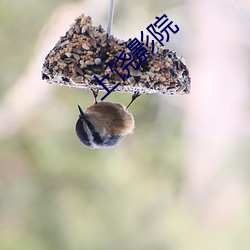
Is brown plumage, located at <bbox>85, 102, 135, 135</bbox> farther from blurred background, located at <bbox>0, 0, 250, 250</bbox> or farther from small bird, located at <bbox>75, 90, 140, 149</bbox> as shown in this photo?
blurred background, located at <bbox>0, 0, 250, 250</bbox>

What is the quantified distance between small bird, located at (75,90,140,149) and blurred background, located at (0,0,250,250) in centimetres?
162

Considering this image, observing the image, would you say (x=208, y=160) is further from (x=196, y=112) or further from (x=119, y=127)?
(x=119, y=127)

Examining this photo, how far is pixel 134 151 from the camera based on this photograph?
3.42m

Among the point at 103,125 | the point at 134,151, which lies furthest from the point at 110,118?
the point at 134,151

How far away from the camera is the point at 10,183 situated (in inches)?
132

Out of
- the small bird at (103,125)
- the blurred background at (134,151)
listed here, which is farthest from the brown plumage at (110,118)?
the blurred background at (134,151)

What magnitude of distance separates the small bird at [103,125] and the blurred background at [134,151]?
1622mm

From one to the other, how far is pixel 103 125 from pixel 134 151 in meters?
2.07

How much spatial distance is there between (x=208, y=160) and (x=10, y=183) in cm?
129

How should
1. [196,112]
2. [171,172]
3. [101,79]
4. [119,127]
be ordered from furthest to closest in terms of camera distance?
1. [171,172]
2. [196,112]
3. [119,127]
4. [101,79]

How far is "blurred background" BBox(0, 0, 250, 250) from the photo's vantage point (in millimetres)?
3053

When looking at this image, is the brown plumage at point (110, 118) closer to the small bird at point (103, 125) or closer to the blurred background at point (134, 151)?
the small bird at point (103, 125)

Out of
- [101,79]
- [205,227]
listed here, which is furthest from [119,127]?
[205,227]

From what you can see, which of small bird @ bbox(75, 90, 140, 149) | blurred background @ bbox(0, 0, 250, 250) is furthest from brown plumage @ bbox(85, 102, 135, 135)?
blurred background @ bbox(0, 0, 250, 250)
